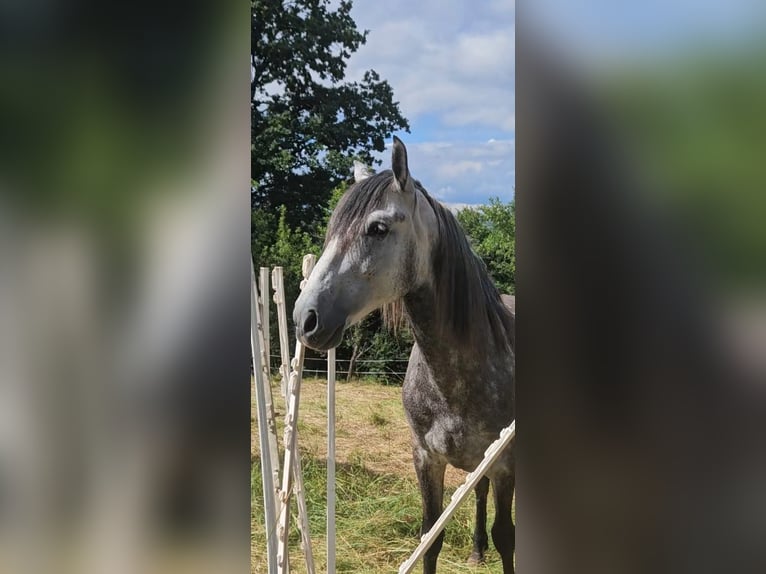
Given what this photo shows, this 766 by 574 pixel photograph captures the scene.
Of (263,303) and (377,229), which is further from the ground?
(377,229)

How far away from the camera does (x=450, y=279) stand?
1512mm

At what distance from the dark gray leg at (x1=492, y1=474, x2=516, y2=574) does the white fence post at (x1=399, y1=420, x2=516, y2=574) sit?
0.13 m

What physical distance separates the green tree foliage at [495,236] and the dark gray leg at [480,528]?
19.5 inches

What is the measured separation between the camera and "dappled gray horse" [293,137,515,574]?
1.38 meters

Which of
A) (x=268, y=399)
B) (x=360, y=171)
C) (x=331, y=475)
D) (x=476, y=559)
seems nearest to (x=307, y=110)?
(x=360, y=171)

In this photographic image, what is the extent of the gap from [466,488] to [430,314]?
1.34 feet

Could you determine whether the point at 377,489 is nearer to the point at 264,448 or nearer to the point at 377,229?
the point at 264,448
